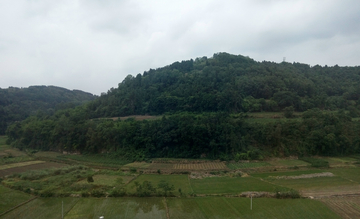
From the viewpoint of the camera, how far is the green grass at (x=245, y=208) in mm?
16125

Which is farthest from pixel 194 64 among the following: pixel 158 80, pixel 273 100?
pixel 273 100

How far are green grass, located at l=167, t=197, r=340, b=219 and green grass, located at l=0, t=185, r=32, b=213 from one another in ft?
41.4

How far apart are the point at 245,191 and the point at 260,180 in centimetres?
432

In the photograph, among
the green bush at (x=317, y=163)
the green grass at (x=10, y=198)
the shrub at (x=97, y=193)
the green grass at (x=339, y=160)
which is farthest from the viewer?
the green grass at (x=339, y=160)

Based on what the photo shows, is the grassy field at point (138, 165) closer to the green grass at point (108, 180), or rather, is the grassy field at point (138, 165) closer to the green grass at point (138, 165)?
the green grass at point (138, 165)

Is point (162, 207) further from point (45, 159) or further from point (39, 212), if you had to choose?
point (45, 159)

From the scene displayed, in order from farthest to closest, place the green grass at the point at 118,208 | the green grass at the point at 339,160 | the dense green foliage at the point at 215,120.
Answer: the dense green foliage at the point at 215,120, the green grass at the point at 339,160, the green grass at the point at 118,208

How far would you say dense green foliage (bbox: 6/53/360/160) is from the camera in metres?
35.4

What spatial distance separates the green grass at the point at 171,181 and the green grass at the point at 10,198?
29.5 feet

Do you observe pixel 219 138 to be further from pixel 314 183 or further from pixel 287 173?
pixel 314 183

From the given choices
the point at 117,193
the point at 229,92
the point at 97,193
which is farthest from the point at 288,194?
the point at 229,92

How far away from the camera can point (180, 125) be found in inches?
1485

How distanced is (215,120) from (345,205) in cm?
2288

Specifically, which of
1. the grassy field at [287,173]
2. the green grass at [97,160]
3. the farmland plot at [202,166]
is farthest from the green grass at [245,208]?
the green grass at [97,160]
